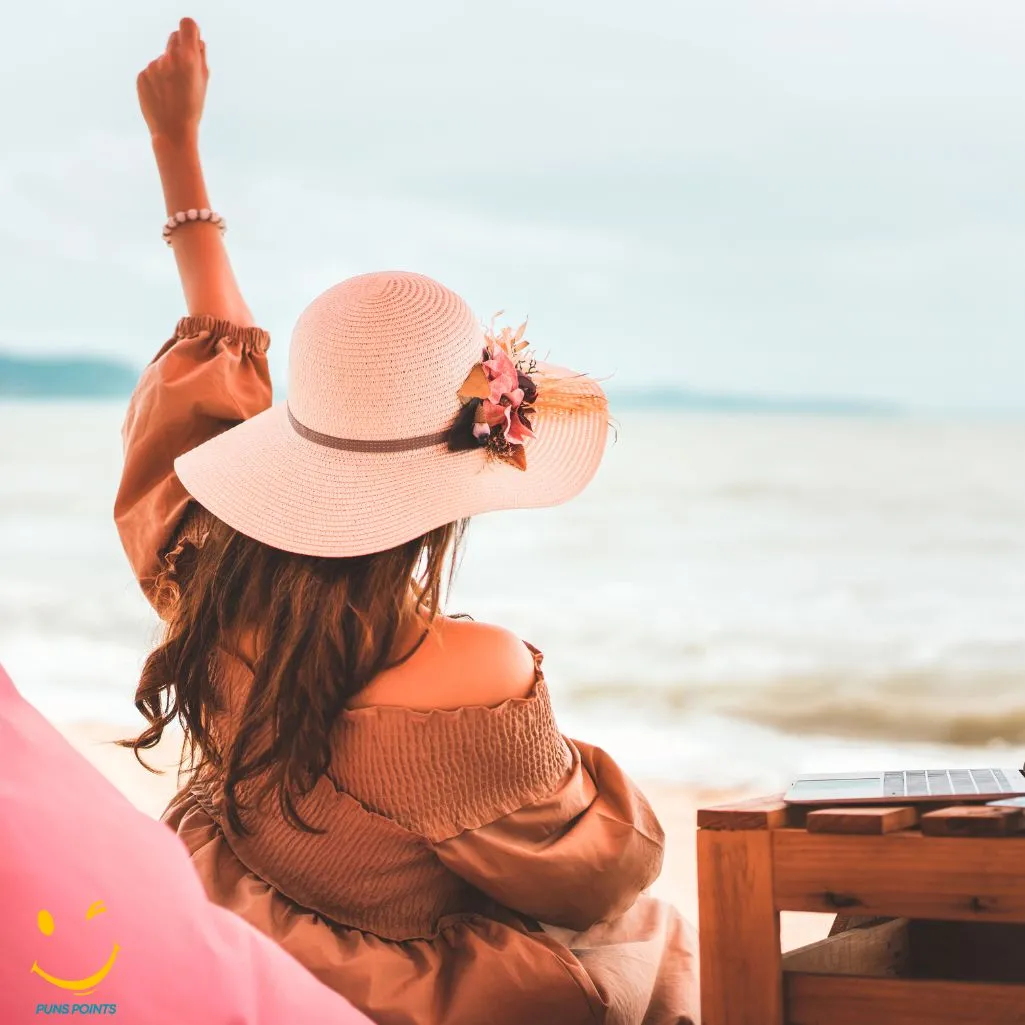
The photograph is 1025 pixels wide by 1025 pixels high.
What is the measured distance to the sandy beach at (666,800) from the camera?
2.75 m

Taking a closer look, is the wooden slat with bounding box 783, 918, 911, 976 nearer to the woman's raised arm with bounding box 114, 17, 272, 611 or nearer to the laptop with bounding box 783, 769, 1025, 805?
the laptop with bounding box 783, 769, 1025, 805

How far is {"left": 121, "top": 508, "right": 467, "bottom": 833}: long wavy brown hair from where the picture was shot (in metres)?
1.18

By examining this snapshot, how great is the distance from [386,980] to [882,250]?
62.3ft

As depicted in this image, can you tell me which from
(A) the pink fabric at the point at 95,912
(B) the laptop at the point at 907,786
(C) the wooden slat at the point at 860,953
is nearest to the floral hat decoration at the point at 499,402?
(B) the laptop at the point at 907,786

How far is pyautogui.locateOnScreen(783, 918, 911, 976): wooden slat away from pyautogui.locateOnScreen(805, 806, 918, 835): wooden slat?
14 centimetres

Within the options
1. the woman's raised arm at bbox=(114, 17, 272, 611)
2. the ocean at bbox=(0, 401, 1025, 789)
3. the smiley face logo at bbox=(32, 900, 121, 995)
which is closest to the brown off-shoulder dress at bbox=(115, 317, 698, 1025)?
the woman's raised arm at bbox=(114, 17, 272, 611)

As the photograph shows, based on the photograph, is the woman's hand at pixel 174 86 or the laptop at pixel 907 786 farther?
the woman's hand at pixel 174 86

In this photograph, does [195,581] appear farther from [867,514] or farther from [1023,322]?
[1023,322]

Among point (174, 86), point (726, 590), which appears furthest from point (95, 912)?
point (726, 590)

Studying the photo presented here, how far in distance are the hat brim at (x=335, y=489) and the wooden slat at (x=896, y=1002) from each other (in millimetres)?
506

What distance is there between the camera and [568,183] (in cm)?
1875

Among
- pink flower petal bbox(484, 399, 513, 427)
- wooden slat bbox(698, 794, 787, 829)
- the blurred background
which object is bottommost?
wooden slat bbox(698, 794, 787, 829)

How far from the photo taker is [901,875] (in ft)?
3.25

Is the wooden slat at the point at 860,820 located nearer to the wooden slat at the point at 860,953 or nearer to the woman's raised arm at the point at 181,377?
the wooden slat at the point at 860,953
